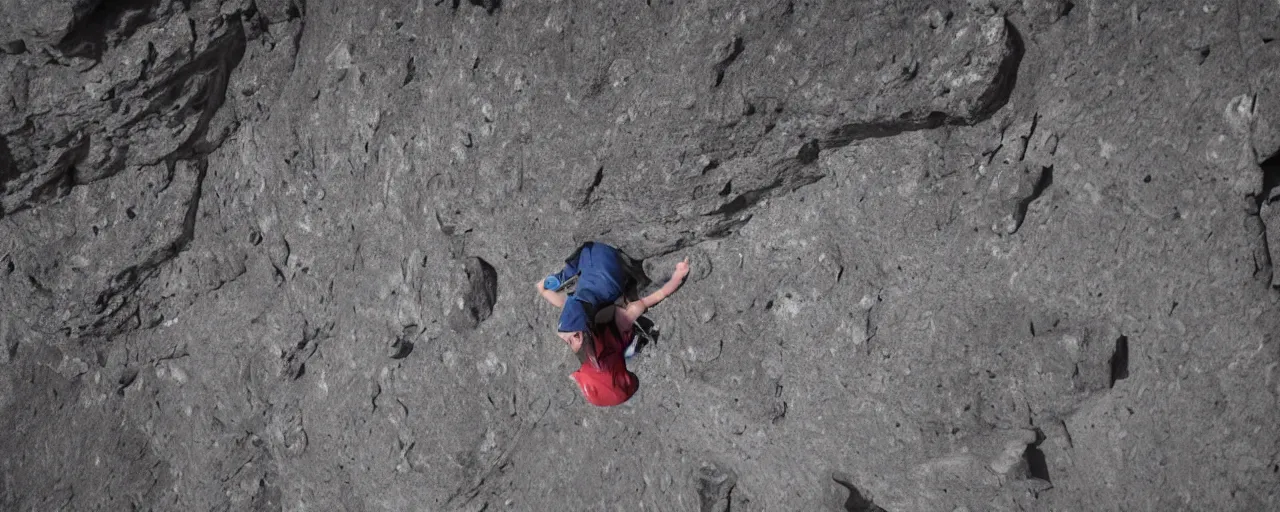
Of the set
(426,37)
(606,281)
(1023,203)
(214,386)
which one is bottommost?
(214,386)

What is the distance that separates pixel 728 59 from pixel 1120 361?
117cm

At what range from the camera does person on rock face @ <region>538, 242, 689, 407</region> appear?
270 centimetres

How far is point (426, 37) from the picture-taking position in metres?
2.88

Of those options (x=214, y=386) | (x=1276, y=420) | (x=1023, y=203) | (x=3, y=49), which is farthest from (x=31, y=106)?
(x=1276, y=420)

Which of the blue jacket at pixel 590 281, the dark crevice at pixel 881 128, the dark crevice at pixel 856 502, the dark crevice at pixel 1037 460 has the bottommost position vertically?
the dark crevice at pixel 856 502

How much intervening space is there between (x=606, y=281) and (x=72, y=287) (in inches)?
80.8

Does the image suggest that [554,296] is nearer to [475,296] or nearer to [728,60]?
[475,296]

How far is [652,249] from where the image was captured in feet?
9.02

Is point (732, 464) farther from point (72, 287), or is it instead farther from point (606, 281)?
point (72, 287)

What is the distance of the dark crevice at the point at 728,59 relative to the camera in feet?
7.82

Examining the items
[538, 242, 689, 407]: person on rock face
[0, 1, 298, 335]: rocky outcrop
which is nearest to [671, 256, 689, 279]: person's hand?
[538, 242, 689, 407]: person on rock face


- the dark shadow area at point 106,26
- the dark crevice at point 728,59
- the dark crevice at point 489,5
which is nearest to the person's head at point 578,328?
the dark crevice at point 728,59

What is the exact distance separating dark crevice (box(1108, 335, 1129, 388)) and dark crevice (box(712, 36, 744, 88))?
3.69ft

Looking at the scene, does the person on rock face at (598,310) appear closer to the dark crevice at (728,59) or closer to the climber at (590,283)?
the climber at (590,283)
